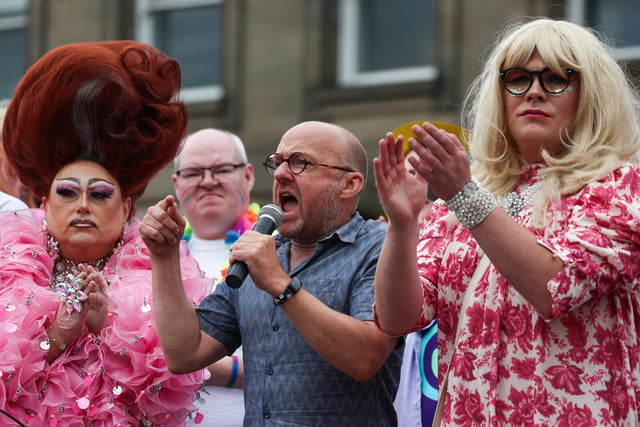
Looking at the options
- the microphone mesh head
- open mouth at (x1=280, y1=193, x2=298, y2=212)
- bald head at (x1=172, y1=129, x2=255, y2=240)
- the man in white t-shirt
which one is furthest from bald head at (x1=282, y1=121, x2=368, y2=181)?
bald head at (x1=172, y1=129, x2=255, y2=240)

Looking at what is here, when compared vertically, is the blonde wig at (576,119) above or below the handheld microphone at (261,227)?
above

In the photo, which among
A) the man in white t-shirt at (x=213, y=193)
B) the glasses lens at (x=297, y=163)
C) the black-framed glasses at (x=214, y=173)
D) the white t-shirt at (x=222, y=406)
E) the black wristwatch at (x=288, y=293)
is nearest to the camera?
the black wristwatch at (x=288, y=293)

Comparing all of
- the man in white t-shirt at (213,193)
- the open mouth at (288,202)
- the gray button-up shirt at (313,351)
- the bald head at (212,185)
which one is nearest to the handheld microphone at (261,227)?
the open mouth at (288,202)

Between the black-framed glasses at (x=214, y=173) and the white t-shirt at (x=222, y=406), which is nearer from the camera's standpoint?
the white t-shirt at (x=222, y=406)

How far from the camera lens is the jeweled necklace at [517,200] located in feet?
10.9

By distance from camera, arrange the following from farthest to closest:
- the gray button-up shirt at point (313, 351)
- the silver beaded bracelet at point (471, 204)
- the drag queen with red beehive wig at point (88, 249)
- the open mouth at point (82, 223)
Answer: the open mouth at point (82, 223)
the drag queen with red beehive wig at point (88, 249)
the gray button-up shirt at point (313, 351)
the silver beaded bracelet at point (471, 204)

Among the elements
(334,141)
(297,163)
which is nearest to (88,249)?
(297,163)

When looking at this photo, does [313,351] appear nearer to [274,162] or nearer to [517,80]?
[274,162]

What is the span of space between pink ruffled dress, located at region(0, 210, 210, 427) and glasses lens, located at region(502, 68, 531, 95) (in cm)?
141

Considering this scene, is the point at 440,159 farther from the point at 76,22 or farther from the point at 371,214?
the point at 76,22

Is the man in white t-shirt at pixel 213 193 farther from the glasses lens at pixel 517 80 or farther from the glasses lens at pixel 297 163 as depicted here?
the glasses lens at pixel 517 80

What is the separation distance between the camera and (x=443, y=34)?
9547mm

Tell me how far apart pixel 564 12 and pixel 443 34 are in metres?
0.98

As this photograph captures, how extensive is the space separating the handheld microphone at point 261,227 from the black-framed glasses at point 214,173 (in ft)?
5.60
